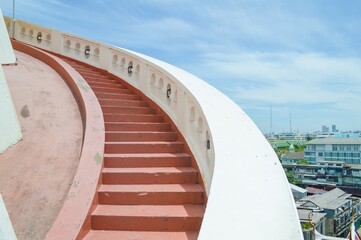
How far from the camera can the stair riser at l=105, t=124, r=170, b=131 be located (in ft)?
16.2

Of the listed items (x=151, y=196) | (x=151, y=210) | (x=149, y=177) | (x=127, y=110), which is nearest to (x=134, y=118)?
(x=127, y=110)

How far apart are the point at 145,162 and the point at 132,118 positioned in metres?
1.49

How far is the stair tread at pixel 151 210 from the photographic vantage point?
3133 mm

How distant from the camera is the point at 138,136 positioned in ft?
15.5

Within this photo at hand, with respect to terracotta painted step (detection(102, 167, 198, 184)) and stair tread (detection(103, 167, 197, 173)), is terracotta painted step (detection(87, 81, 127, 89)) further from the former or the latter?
terracotta painted step (detection(102, 167, 198, 184))

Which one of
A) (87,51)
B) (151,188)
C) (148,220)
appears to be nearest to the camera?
(148,220)

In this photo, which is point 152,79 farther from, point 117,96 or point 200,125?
point 200,125

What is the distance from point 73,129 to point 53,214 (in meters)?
1.52

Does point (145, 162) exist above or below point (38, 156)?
below

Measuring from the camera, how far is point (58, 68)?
20.9ft

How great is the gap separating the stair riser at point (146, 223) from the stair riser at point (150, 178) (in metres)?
0.67

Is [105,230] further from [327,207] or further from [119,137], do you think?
[327,207]

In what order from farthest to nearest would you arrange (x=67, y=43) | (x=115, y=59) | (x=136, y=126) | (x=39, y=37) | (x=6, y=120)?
(x=39, y=37) → (x=67, y=43) → (x=115, y=59) → (x=136, y=126) → (x=6, y=120)

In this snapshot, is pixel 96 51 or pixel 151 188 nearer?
pixel 151 188
